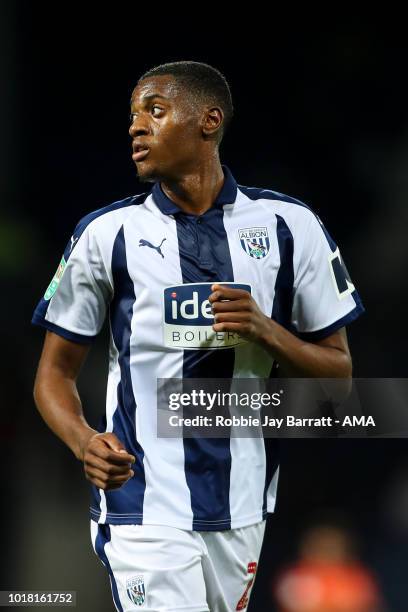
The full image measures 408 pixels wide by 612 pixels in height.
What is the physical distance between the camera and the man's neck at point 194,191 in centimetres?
220

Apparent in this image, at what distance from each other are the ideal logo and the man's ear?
351 mm

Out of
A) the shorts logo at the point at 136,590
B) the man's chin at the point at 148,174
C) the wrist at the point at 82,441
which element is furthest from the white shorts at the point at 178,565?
the man's chin at the point at 148,174

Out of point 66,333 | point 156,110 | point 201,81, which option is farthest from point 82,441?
point 201,81

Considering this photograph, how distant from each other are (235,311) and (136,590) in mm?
565

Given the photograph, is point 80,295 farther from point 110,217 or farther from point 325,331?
point 325,331

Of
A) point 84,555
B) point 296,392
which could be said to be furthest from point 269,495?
point 84,555

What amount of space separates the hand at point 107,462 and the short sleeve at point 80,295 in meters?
0.33

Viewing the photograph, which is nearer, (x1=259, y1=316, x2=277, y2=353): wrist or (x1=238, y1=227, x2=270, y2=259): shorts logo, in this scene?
(x1=259, y1=316, x2=277, y2=353): wrist

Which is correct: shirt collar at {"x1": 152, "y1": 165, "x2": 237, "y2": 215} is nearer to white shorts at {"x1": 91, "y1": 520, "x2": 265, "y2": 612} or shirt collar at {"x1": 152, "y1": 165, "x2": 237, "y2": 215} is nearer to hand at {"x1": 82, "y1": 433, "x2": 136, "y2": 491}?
hand at {"x1": 82, "y1": 433, "x2": 136, "y2": 491}

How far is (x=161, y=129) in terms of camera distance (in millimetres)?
2164

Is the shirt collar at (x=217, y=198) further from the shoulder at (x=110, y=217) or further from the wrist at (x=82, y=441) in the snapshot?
the wrist at (x=82, y=441)

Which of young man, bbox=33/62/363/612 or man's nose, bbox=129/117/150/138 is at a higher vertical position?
man's nose, bbox=129/117/150/138

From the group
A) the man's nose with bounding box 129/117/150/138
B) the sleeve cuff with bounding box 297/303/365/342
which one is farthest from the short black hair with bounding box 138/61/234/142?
the sleeve cuff with bounding box 297/303/365/342

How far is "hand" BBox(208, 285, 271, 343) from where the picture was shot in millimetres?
1931
